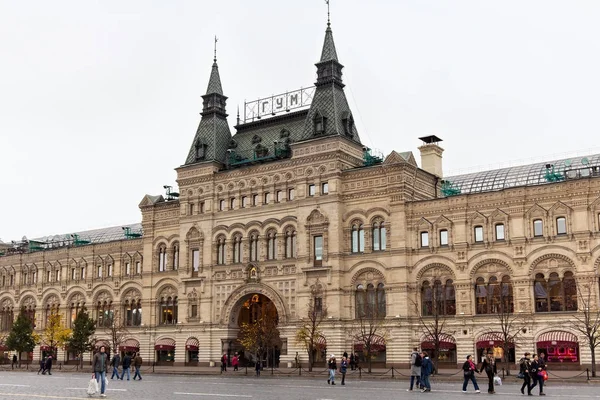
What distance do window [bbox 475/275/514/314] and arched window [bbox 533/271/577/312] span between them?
211cm

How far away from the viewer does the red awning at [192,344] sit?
74875 mm

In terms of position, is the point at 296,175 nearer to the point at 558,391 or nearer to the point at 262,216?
the point at 262,216

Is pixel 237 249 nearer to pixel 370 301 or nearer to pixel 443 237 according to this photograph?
pixel 370 301

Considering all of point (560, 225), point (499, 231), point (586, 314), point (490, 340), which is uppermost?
point (560, 225)

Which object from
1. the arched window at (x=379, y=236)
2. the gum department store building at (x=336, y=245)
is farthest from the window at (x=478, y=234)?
the arched window at (x=379, y=236)

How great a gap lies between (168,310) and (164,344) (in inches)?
139

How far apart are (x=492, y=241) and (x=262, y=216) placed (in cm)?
2228

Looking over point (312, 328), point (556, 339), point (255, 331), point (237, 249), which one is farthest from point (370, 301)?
point (556, 339)

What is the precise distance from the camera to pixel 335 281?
2625 inches

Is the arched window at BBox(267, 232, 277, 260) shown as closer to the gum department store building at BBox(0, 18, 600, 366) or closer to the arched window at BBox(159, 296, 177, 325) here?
the gum department store building at BBox(0, 18, 600, 366)

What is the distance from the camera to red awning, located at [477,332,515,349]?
58.8 m

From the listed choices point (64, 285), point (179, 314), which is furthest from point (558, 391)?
point (64, 285)

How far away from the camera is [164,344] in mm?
78188

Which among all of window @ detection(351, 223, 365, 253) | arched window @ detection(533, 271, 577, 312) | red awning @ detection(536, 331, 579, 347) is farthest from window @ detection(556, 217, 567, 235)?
window @ detection(351, 223, 365, 253)
